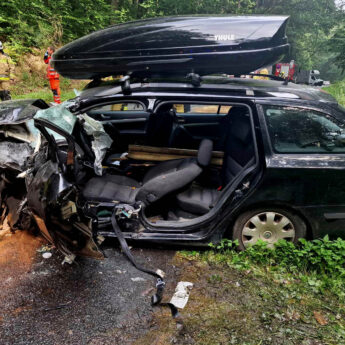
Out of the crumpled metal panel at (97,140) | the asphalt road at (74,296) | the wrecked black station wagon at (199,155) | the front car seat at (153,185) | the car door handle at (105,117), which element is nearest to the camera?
the asphalt road at (74,296)

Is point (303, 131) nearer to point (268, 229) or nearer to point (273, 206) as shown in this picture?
point (273, 206)

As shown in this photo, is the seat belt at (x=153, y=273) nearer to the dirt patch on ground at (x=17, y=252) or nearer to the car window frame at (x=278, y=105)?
the dirt patch on ground at (x=17, y=252)

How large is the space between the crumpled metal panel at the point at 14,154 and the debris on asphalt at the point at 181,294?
1.81m

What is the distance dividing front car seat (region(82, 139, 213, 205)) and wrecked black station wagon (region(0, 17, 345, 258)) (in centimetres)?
1

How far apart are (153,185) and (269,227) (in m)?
1.18

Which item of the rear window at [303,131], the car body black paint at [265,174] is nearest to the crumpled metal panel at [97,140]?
the car body black paint at [265,174]

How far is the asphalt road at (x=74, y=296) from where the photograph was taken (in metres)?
1.87

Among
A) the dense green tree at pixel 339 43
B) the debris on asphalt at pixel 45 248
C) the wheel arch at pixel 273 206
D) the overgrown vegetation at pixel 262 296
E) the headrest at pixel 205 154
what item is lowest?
the overgrown vegetation at pixel 262 296

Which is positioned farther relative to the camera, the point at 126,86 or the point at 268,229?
the point at 268,229

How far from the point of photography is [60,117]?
2.43m

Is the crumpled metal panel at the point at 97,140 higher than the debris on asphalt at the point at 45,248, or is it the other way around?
the crumpled metal panel at the point at 97,140

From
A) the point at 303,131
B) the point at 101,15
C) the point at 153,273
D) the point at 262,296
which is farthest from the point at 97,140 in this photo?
the point at 101,15

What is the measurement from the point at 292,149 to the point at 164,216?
4.80ft

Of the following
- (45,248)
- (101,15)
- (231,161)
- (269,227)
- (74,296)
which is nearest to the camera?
(74,296)
